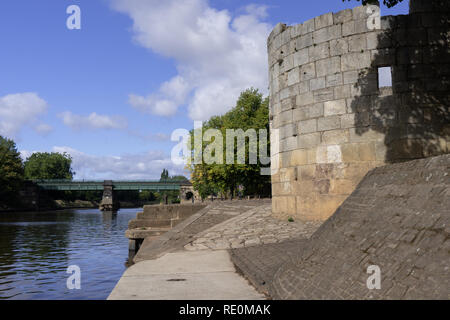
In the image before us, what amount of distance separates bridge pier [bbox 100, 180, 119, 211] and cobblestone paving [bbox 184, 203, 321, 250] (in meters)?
78.7

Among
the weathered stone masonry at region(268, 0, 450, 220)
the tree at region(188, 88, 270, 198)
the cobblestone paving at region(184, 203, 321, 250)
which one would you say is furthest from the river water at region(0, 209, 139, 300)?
the tree at region(188, 88, 270, 198)

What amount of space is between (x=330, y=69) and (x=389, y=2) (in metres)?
2.11

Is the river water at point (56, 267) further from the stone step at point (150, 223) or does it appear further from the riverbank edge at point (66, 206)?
the riverbank edge at point (66, 206)

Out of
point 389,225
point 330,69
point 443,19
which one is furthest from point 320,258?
point 443,19

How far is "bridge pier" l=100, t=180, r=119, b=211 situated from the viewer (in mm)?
85375

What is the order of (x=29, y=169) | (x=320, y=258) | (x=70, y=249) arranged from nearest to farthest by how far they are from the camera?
1. (x=320, y=258)
2. (x=70, y=249)
3. (x=29, y=169)

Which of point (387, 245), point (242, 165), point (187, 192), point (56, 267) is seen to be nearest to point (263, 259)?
point (387, 245)

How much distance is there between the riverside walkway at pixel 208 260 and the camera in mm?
4789

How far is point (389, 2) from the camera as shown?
9.63 metres

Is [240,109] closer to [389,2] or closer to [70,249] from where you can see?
[70,249]

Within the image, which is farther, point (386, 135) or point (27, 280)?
point (27, 280)

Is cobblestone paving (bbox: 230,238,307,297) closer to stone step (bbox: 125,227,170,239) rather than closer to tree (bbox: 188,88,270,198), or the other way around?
stone step (bbox: 125,227,170,239)

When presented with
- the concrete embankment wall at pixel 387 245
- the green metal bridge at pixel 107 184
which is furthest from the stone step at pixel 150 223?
the green metal bridge at pixel 107 184

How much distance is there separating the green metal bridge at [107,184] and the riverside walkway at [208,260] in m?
71.9
